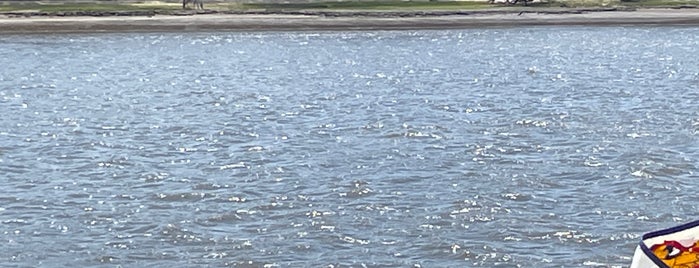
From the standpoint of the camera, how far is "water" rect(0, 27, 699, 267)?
66.8ft

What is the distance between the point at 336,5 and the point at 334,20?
705 cm

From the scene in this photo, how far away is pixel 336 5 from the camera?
236 ft

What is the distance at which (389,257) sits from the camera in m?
19.6

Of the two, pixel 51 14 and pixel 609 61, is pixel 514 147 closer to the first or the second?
pixel 609 61

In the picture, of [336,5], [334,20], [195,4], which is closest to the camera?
[334,20]

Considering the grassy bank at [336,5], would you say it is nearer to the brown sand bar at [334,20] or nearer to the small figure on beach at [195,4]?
the small figure on beach at [195,4]

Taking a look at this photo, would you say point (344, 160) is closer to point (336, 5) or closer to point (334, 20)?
point (334, 20)

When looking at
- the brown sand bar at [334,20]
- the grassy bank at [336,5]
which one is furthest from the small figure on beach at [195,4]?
the brown sand bar at [334,20]

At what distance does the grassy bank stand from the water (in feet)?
55.6

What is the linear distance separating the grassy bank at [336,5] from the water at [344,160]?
17.0m

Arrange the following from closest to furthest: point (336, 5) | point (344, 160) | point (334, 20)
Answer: point (344, 160) → point (334, 20) → point (336, 5)

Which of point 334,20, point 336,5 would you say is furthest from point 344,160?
point 336,5

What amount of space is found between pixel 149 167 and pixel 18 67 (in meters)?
24.4

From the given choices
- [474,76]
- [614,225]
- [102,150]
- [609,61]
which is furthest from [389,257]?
[609,61]
